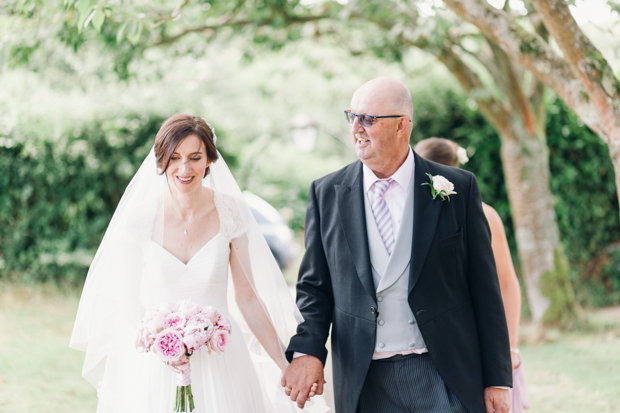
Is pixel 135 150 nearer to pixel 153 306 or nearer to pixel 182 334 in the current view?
pixel 153 306

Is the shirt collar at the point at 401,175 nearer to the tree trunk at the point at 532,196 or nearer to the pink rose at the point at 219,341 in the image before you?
the pink rose at the point at 219,341

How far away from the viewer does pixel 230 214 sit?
126 inches

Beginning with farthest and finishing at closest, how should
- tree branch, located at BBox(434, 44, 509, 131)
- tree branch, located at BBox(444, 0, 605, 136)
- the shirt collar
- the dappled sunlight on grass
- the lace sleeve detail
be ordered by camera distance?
1. tree branch, located at BBox(434, 44, 509, 131)
2. the dappled sunlight on grass
3. tree branch, located at BBox(444, 0, 605, 136)
4. the lace sleeve detail
5. the shirt collar

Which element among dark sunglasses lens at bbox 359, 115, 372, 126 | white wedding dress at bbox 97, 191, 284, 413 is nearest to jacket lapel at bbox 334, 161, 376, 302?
dark sunglasses lens at bbox 359, 115, 372, 126

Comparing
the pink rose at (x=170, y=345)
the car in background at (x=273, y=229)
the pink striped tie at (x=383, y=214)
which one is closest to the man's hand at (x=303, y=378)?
the pink rose at (x=170, y=345)

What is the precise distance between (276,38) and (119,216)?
16.7 ft

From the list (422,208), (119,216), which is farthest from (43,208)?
(422,208)

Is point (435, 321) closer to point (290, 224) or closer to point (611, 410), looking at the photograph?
point (611, 410)

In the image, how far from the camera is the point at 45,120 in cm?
898

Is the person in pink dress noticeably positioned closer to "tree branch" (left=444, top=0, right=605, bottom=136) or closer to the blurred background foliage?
"tree branch" (left=444, top=0, right=605, bottom=136)

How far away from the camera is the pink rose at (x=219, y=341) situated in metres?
2.73

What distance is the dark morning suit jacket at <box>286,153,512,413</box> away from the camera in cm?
258

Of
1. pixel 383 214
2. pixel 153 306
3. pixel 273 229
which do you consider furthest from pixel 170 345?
pixel 273 229

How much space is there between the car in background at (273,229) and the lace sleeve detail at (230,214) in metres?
6.41
